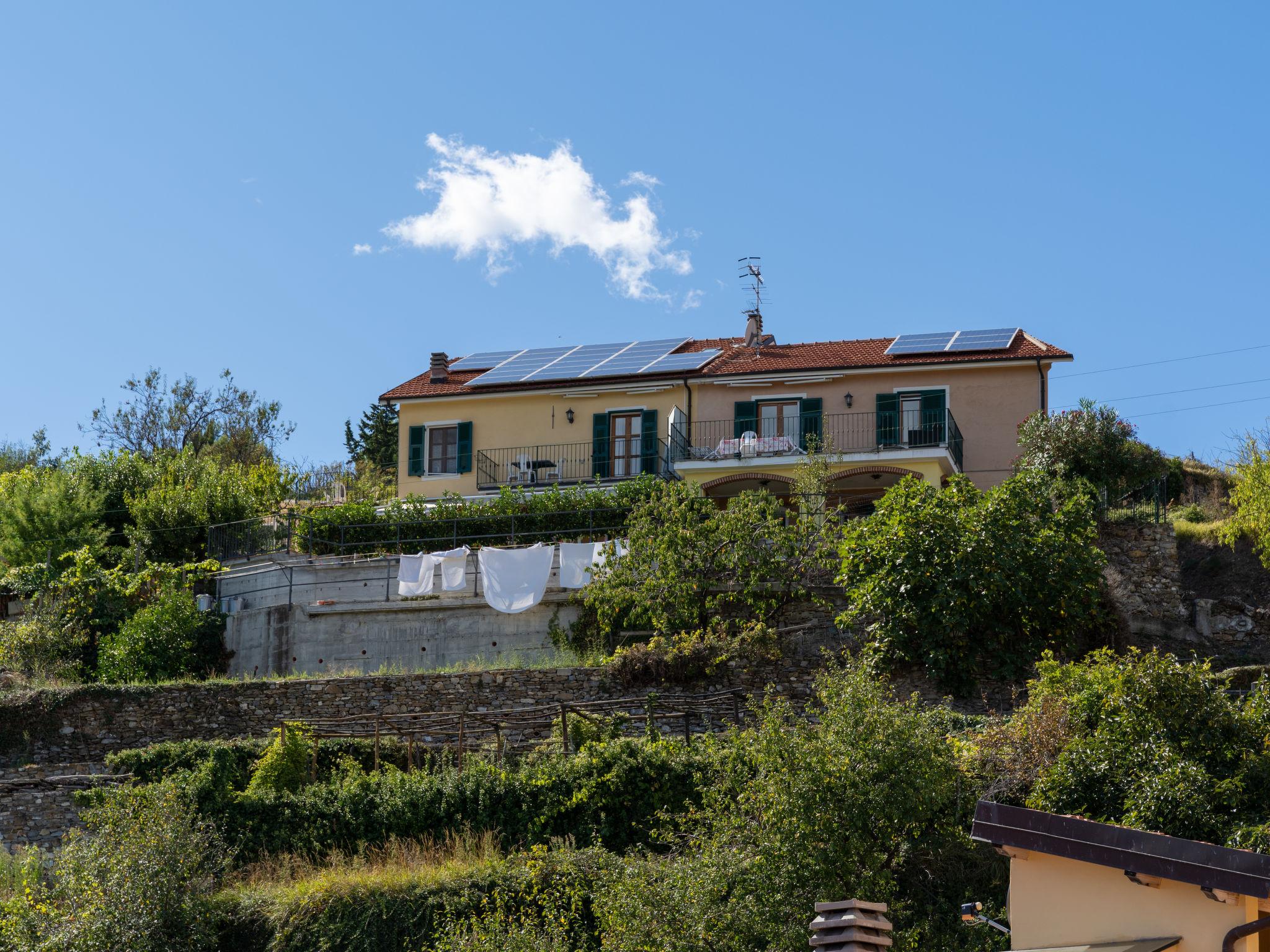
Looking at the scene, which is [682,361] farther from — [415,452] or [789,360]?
[415,452]

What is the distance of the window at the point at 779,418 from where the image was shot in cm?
3334

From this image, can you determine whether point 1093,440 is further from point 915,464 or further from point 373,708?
point 373,708

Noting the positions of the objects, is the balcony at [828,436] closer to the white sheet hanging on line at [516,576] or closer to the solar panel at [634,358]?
the solar panel at [634,358]

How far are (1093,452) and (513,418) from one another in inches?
541

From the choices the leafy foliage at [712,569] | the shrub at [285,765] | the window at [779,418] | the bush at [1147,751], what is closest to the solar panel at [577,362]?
the window at [779,418]

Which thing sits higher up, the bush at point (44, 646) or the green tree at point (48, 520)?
the green tree at point (48, 520)

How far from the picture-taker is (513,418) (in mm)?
35406

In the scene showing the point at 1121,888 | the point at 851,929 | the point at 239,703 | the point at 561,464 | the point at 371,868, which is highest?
the point at 561,464

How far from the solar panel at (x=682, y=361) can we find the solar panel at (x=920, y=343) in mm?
4340

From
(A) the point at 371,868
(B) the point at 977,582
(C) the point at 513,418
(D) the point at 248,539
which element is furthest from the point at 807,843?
(C) the point at 513,418

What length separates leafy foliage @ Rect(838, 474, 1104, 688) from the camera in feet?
73.7

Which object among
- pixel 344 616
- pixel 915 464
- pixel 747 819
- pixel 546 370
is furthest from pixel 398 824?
pixel 546 370

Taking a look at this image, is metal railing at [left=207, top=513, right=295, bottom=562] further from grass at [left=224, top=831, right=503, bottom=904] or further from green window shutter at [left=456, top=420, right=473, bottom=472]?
grass at [left=224, top=831, right=503, bottom=904]

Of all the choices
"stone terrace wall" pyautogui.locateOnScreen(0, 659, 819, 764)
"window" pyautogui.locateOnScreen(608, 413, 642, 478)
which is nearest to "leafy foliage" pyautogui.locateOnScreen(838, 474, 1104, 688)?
"stone terrace wall" pyautogui.locateOnScreen(0, 659, 819, 764)
